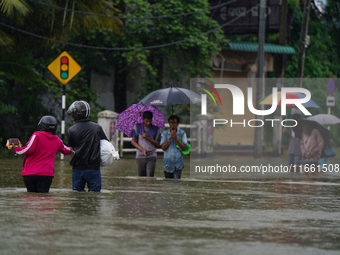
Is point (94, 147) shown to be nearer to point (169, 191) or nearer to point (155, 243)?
point (169, 191)

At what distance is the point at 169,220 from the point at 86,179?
2.28m

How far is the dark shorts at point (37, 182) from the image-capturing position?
31.7 feet

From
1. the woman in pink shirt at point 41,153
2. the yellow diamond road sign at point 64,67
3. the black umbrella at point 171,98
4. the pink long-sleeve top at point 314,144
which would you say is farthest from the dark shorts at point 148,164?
the yellow diamond road sign at point 64,67

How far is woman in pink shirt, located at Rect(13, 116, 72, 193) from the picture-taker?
9.55 meters

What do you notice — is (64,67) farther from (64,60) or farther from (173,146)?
(173,146)

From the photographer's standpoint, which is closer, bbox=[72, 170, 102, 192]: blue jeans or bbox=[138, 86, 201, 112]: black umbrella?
bbox=[72, 170, 102, 192]: blue jeans

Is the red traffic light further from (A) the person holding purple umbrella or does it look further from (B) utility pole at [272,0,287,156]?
(B) utility pole at [272,0,287,156]

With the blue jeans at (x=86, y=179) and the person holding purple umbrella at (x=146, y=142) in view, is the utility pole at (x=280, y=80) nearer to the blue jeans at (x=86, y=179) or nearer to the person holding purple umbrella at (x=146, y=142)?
the person holding purple umbrella at (x=146, y=142)

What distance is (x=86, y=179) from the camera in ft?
32.5

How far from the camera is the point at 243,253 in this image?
6.12 meters

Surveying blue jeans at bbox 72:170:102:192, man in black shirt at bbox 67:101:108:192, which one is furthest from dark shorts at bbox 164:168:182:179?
man in black shirt at bbox 67:101:108:192

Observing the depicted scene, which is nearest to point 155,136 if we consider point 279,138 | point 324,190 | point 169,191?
point 169,191

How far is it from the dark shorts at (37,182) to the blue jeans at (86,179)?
14.5 inches

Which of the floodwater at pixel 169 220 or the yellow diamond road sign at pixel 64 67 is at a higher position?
the yellow diamond road sign at pixel 64 67
